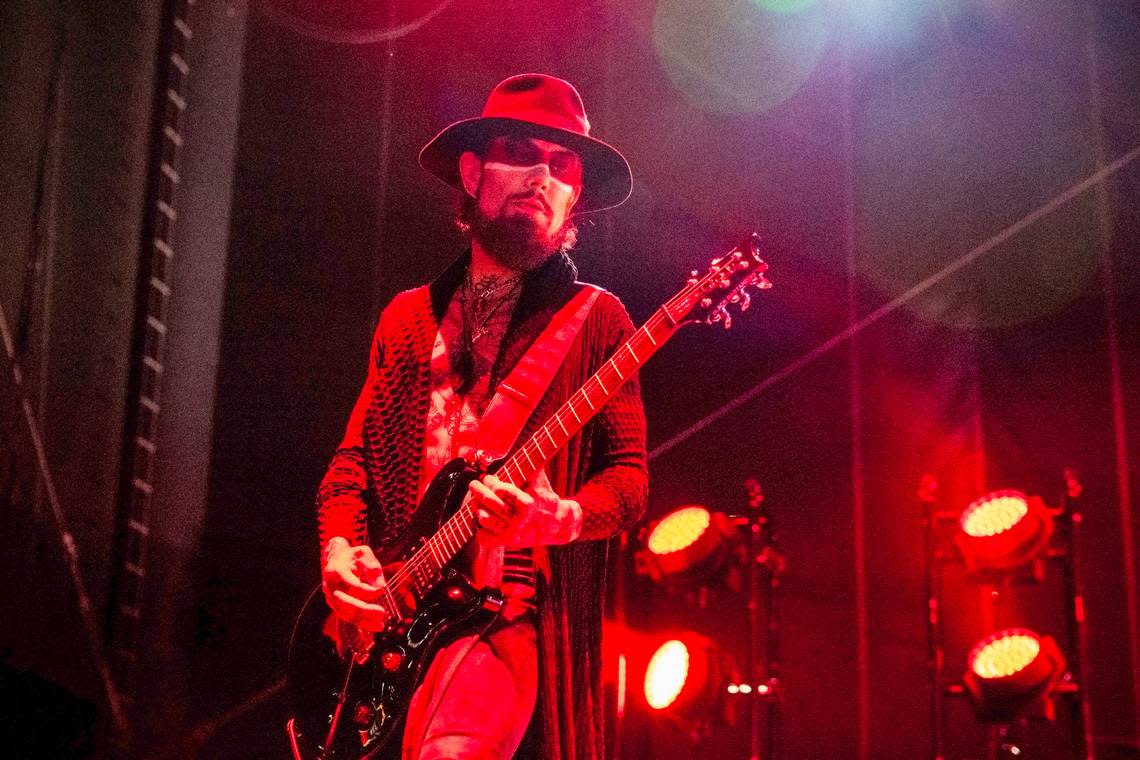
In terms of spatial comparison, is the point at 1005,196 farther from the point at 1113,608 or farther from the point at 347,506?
the point at 347,506

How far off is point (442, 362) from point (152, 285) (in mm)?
1319

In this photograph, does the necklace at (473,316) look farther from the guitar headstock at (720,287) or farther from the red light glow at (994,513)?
the red light glow at (994,513)

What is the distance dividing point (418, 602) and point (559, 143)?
119 centimetres

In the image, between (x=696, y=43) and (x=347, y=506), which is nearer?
(x=347, y=506)

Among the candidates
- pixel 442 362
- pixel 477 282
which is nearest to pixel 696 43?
pixel 477 282

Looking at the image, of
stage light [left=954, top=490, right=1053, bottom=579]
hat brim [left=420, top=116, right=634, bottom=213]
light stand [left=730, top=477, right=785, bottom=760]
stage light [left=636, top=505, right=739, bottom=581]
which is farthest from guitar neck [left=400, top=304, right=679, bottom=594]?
stage light [left=954, top=490, right=1053, bottom=579]

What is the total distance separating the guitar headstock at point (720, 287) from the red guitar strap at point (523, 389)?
0.28 meters

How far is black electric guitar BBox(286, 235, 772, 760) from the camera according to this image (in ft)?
7.08

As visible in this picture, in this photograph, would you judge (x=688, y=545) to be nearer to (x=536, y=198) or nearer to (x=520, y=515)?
(x=536, y=198)

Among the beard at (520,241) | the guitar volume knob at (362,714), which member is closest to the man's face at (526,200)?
the beard at (520,241)

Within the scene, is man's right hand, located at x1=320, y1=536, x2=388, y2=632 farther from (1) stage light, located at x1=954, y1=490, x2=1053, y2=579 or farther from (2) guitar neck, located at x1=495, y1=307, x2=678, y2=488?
(1) stage light, located at x1=954, y1=490, x2=1053, y2=579

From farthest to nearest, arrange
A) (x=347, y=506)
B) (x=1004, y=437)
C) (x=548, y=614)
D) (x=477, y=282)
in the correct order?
(x=1004, y=437) < (x=477, y=282) < (x=347, y=506) < (x=548, y=614)

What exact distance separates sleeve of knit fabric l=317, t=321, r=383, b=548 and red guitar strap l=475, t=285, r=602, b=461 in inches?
13.3

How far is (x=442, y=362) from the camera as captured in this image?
8.26 feet
